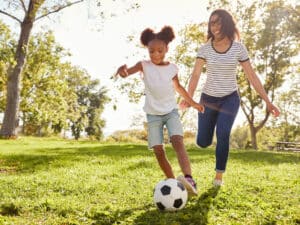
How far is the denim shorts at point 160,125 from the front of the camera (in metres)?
6.20

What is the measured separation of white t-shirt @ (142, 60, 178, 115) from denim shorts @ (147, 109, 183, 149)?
87 mm

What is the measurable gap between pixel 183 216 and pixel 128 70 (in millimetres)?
2299

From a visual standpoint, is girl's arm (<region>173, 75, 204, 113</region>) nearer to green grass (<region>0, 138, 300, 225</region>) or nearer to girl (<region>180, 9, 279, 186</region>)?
girl (<region>180, 9, 279, 186</region>)

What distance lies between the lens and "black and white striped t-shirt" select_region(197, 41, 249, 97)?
6938mm

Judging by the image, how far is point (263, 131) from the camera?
76.0 meters

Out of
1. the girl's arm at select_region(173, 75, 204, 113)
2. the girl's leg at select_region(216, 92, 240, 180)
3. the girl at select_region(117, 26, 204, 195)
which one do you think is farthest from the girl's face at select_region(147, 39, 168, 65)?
the girl's leg at select_region(216, 92, 240, 180)

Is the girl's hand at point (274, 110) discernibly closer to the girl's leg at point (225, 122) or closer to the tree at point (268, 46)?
the girl's leg at point (225, 122)

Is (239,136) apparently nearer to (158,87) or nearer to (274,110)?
(274,110)

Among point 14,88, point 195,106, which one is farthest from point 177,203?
point 14,88

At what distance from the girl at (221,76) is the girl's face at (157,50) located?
108cm

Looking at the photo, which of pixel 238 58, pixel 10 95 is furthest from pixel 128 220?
pixel 10 95

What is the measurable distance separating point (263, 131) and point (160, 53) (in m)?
73.0

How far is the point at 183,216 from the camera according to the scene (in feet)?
16.7

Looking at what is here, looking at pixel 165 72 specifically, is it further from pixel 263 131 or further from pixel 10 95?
pixel 263 131
